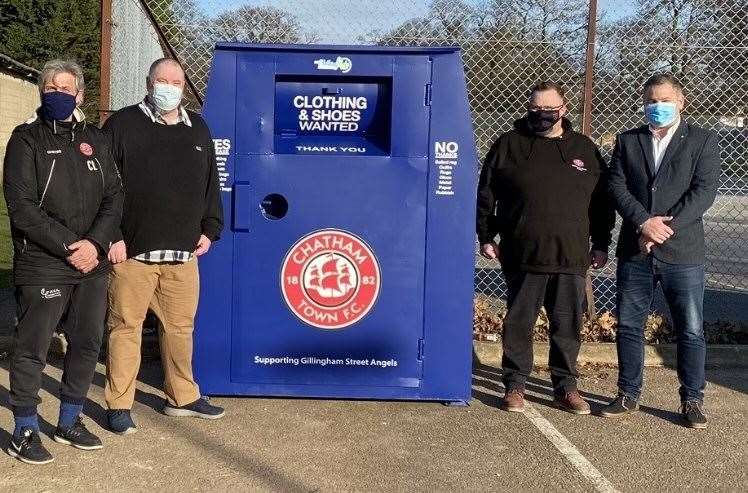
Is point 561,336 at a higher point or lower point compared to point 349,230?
lower

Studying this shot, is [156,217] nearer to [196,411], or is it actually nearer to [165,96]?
[165,96]

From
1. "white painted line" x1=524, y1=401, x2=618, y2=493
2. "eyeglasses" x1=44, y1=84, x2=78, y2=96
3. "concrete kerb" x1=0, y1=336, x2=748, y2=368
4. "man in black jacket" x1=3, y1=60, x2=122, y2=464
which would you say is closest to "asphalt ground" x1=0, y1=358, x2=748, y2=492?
"white painted line" x1=524, y1=401, x2=618, y2=493

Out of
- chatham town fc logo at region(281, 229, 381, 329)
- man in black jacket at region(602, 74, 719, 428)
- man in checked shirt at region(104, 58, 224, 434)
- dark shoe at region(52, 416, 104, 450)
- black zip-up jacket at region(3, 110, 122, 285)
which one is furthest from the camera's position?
chatham town fc logo at region(281, 229, 381, 329)

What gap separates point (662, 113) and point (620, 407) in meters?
Result: 1.63

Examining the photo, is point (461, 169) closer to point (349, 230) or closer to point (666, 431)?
point (349, 230)

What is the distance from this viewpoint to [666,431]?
4090 mm

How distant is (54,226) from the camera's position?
10.9 ft

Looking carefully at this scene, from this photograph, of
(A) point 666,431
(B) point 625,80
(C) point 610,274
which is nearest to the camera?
(A) point 666,431

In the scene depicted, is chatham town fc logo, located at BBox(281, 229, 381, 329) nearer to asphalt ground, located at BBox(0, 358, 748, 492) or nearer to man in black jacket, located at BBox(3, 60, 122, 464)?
asphalt ground, located at BBox(0, 358, 748, 492)

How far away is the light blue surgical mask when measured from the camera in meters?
3.74

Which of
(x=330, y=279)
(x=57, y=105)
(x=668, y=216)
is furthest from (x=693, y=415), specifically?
(x=57, y=105)

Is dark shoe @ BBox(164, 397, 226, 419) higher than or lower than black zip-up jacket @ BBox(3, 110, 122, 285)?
lower

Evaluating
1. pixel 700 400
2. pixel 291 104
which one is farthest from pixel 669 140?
pixel 291 104

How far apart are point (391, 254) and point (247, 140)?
985mm
